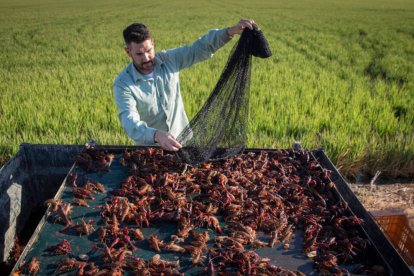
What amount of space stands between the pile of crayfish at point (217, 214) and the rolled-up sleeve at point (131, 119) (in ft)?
1.00

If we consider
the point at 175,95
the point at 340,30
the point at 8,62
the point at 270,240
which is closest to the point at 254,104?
the point at 175,95

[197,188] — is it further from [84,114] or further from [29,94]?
[29,94]

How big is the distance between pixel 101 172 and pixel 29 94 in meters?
5.22

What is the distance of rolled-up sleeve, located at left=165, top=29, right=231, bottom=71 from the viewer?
317cm

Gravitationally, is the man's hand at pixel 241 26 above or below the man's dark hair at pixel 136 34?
above

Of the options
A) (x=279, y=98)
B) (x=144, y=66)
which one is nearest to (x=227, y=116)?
(x=144, y=66)

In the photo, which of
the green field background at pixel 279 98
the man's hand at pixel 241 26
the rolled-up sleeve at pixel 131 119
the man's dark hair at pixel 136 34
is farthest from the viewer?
the green field background at pixel 279 98

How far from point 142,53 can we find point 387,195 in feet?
11.9

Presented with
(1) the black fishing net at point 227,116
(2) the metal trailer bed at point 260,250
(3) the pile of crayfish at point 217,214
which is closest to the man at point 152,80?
(1) the black fishing net at point 227,116

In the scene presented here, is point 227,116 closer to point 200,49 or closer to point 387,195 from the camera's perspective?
point 200,49

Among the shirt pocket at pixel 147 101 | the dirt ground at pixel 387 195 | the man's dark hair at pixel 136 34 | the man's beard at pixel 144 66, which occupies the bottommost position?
the dirt ground at pixel 387 195

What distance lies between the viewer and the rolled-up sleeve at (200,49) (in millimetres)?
3172

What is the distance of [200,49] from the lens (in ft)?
11.0

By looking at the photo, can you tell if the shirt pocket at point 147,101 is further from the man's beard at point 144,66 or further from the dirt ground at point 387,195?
the dirt ground at point 387,195
